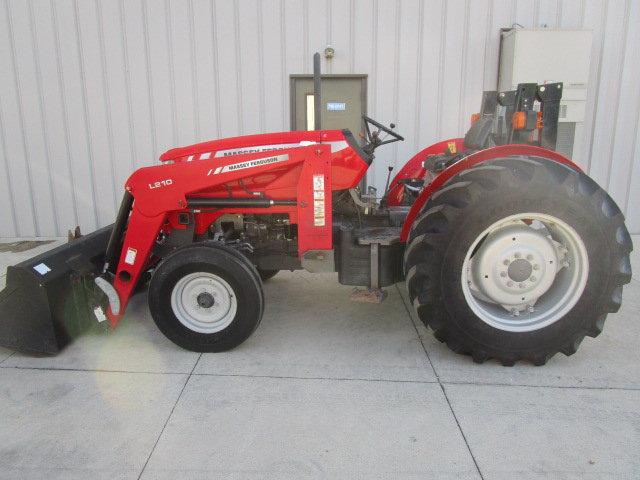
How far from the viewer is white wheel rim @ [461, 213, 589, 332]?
282 centimetres

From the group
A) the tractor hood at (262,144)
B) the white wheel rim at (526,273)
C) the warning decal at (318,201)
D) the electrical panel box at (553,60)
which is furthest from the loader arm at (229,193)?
the electrical panel box at (553,60)

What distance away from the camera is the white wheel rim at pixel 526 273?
2.82 meters

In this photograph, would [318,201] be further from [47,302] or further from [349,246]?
[47,302]

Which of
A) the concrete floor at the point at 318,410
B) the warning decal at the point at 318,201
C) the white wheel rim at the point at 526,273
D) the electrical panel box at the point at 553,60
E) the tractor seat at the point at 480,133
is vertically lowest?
the concrete floor at the point at 318,410

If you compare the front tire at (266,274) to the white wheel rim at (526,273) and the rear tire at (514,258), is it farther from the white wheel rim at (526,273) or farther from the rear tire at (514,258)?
the white wheel rim at (526,273)

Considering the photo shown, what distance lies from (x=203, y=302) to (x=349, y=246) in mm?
979

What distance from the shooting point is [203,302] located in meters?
3.09

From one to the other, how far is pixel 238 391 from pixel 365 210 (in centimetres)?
156

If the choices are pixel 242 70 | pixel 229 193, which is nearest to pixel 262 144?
pixel 229 193

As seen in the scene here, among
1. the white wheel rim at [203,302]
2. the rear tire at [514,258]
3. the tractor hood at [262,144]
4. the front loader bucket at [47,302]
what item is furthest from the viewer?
the tractor hood at [262,144]

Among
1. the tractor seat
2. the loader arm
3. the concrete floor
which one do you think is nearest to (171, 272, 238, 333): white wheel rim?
the concrete floor

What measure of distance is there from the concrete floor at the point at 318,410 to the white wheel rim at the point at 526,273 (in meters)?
0.32

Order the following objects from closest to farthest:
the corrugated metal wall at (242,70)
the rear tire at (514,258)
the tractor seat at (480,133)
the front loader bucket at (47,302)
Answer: the rear tire at (514,258) < the front loader bucket at (47,302) < the tractor seat at (480,133) < the corrugated metal wall at (242,70)

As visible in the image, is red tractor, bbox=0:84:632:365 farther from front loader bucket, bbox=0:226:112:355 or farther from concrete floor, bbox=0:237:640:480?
concrete floor, bbox=0:237:640:480
